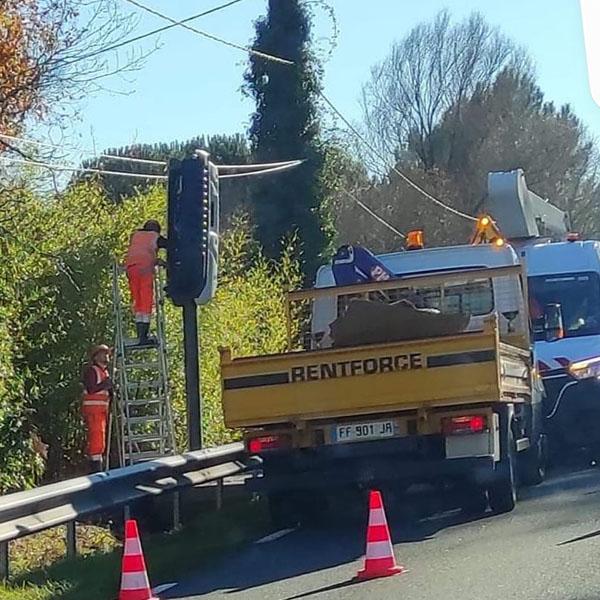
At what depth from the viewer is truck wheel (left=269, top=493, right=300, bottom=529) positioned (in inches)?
483

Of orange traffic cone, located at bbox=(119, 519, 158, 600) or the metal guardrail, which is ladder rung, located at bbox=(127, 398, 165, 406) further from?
orange traffic cone, located at bbox=(119, 519, 158, 600)

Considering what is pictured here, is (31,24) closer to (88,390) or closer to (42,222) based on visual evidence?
(42,222)

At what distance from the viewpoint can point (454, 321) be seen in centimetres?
1281

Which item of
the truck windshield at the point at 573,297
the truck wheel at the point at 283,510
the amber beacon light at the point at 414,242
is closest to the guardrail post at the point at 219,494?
the truck wheel at the point at 283,510

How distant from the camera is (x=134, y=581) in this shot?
861 cm

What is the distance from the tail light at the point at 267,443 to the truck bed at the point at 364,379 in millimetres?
190

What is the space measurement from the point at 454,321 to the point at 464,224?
3512 cm

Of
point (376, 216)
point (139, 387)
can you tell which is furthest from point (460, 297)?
point (376, 216)

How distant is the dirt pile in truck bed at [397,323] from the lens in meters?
12.7

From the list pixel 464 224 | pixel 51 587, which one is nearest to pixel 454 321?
pixel 51 587

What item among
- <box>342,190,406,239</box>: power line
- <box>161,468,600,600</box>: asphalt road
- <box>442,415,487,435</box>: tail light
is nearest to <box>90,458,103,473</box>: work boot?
<box>161,468,600,600</box>: asphalt road

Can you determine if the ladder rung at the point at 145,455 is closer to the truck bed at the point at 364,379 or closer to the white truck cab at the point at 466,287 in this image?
the white truck cab at the point at 466,287

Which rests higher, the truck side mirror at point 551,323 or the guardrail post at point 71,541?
the truck side mirror at point 551,323

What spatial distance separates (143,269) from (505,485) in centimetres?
502
